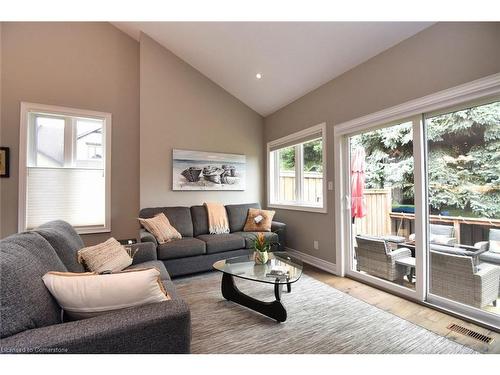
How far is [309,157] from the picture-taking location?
390 centimetres

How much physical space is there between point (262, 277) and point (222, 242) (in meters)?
1.32

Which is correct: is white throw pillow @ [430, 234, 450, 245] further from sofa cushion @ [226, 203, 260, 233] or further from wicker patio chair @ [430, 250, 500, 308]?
sofa cushion @ [226, 203, 260, 233]

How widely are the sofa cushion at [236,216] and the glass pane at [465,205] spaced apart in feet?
8.55

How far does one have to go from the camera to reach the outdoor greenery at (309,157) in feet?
12.1

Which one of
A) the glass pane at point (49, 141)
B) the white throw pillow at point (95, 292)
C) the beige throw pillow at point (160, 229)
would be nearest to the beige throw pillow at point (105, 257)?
the white throw pillow at point (95, 292)

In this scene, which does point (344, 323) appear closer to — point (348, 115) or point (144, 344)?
point (144, 344)

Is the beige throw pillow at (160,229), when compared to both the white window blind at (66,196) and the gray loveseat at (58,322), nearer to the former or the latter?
the white window blind at (66,196)

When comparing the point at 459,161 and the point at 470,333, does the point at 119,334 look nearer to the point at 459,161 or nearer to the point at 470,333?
the point at 470,333

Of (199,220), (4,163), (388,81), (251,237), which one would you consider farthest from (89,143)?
(388,81)

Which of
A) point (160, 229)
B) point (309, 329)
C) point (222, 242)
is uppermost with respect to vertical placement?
point (160, 229)

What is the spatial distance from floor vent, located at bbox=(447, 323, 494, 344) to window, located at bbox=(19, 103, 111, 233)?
4.26 metres
